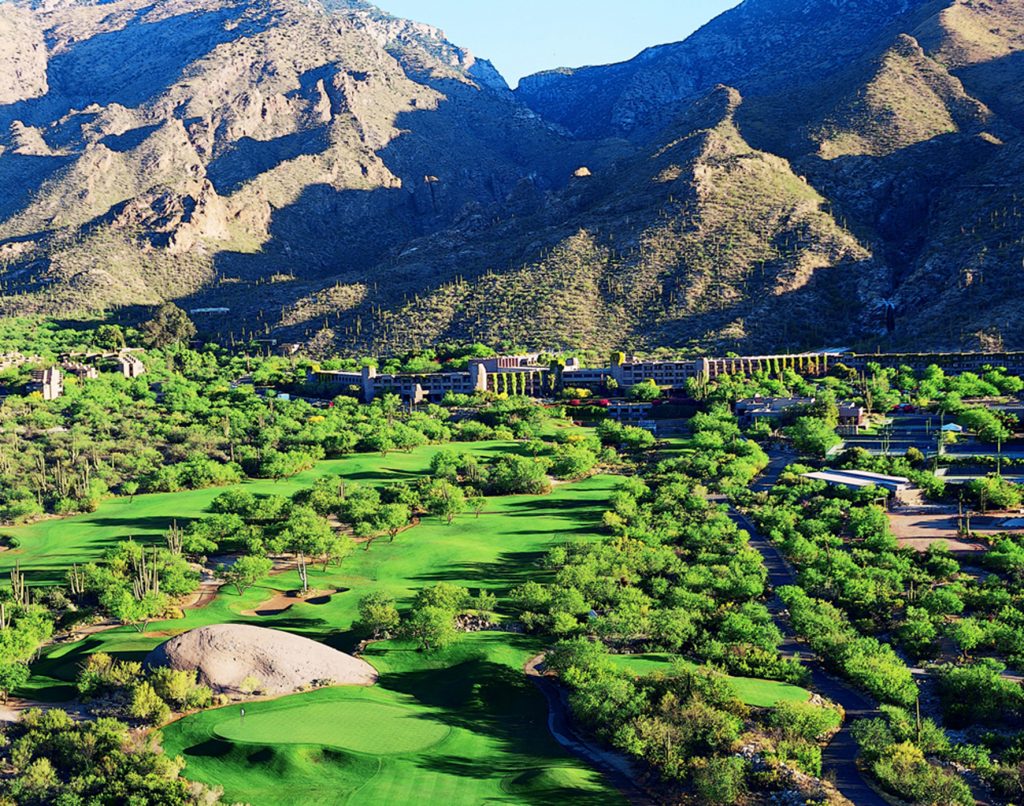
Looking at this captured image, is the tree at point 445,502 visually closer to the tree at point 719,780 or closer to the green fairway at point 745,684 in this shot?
the green fairway at point 745,684

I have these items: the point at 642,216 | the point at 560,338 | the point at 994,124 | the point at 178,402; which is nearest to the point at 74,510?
the point at 178,402

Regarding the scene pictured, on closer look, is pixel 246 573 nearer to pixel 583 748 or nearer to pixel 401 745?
pixel 401 745

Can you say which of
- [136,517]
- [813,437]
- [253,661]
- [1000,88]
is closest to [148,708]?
[253,661]

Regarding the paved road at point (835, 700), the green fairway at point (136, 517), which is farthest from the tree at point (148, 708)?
the paved road at point (835, 700)

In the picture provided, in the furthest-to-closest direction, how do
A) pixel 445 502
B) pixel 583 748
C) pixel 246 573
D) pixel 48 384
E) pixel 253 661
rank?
pixel 48 384, pixel 445 502, pixel 246 573, pixel 253 661, pixel 583 748

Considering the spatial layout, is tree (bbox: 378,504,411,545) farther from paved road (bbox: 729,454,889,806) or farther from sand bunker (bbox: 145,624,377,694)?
sand bunker (bbox: 145,624,377,694)

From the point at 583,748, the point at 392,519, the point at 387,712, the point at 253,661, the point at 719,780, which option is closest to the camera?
the point at 719,780

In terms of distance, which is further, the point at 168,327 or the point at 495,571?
the point at 168,327
